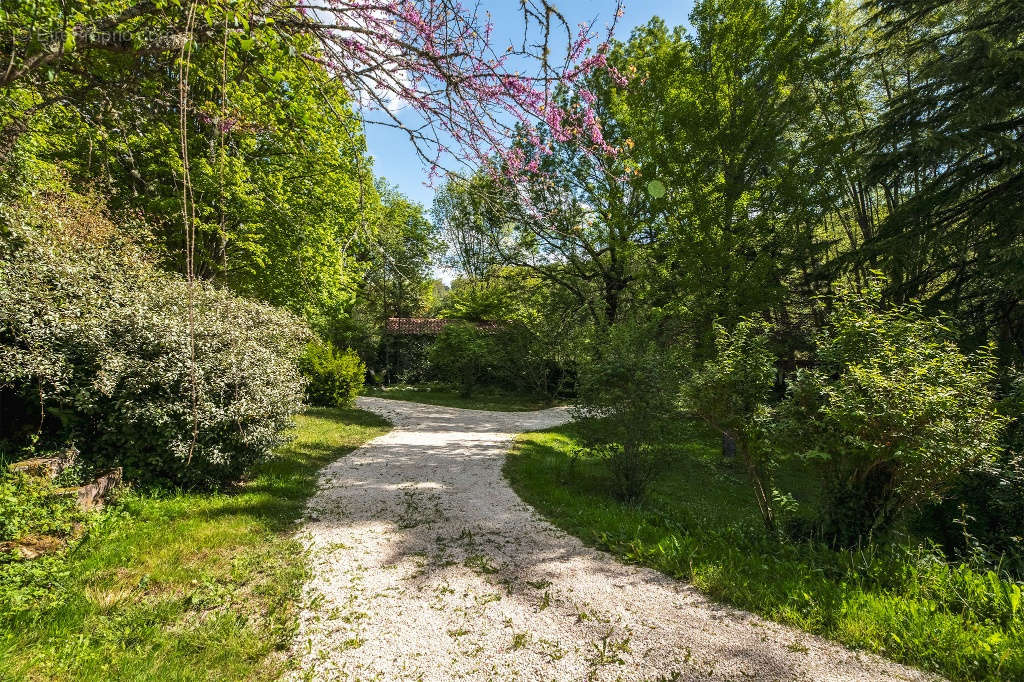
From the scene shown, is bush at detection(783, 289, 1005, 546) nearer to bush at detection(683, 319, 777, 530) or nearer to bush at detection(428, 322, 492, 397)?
bush at detection(683, 319, 777, 530)

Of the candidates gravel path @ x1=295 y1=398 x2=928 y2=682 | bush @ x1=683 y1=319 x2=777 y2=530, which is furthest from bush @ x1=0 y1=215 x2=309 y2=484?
bush @ x1=683 y1=319 x2=777 y2=530

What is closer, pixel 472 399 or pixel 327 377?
pixel 327 377

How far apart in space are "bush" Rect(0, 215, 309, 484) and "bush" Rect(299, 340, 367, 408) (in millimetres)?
8266

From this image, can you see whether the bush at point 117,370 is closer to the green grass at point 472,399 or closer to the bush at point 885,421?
the bush at point 885,421

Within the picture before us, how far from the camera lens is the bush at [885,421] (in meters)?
3.83

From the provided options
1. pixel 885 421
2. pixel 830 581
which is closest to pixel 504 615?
pixel 830 581

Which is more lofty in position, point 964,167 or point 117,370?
point 964,167

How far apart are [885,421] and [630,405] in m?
2.99

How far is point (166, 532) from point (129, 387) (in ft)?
6.11

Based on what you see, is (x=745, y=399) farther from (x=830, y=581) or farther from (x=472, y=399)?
(x=472, y=399)

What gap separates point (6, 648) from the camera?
2.48 metres

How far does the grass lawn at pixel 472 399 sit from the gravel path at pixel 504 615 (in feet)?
39.0

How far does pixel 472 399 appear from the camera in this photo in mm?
19812

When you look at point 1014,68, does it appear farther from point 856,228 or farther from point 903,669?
point 856,228
